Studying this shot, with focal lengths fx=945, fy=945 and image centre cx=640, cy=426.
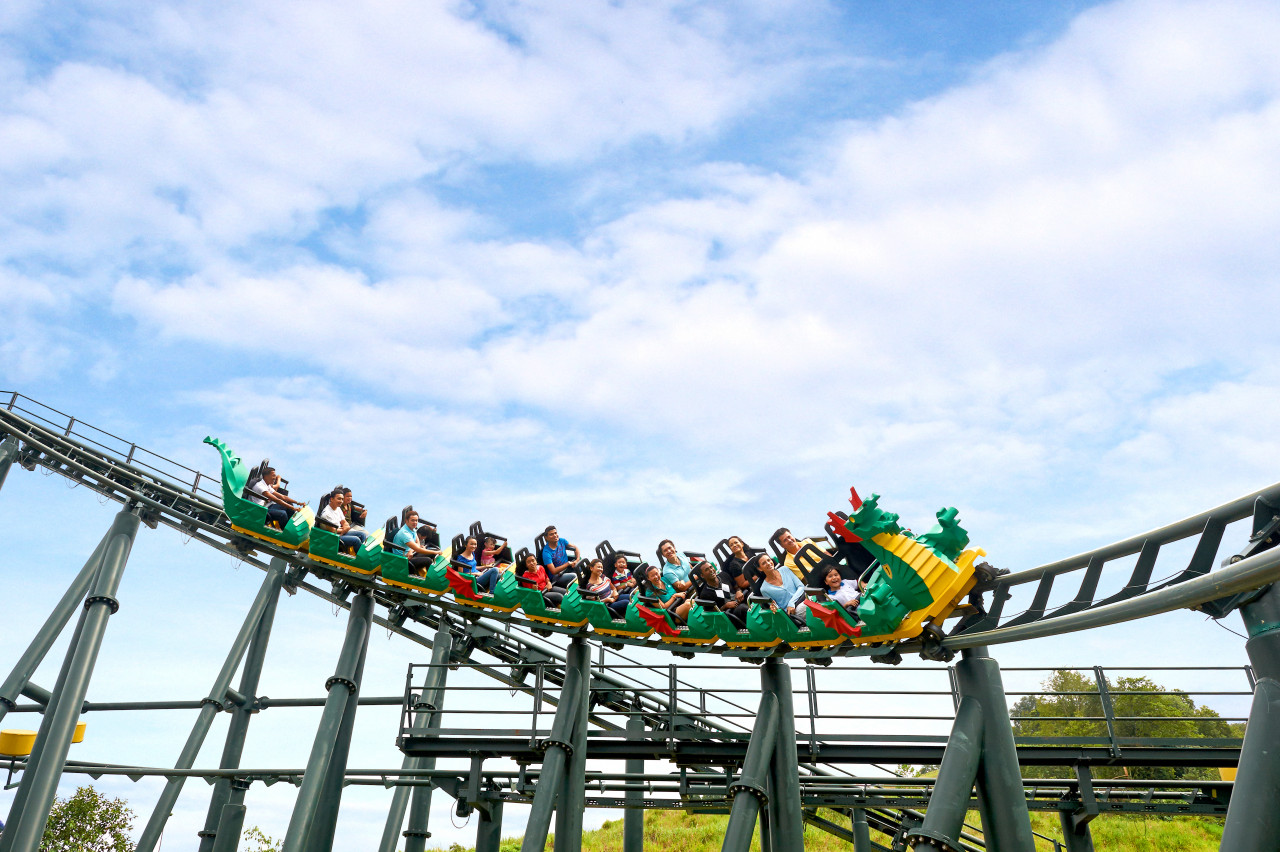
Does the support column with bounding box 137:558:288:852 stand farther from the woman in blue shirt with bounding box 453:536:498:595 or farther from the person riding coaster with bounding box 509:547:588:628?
the person riding coaster with bounding box 509:547:588:628

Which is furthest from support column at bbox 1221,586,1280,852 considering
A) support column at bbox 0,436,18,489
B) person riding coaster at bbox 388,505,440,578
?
support column at bbox 0,436,18,489

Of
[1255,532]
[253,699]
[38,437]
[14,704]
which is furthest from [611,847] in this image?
[1255,532]

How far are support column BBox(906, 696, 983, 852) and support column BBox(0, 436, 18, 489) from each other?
1182 cm

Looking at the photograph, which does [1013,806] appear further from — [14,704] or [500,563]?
[14,704]

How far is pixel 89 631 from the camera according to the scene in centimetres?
1072

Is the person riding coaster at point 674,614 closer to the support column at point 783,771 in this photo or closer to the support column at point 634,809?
the support column at point 783,771

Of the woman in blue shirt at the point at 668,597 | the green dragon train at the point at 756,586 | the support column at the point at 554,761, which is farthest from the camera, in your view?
the woman in blue shirt at the point at 668,597

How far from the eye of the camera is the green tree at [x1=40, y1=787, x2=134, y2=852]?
2006 cm

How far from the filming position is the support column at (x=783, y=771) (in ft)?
27.9

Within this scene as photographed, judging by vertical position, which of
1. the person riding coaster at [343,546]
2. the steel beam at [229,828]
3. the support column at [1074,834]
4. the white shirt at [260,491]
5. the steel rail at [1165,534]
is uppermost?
the white shirt at [260,491]

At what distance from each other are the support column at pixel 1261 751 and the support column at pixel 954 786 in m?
2.08

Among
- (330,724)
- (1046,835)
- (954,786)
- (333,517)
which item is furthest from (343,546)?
(1046,835)

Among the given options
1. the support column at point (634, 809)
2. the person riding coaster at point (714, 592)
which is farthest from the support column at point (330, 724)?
the person riding coaster at point (714, 592)

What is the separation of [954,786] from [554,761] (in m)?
3.70
